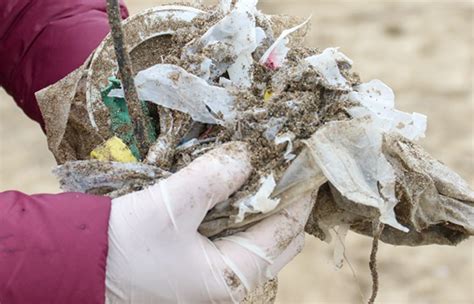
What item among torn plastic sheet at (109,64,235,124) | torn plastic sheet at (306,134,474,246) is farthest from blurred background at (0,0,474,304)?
torn plastic sheet at (109,64,235,124)

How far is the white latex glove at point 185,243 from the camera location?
37.8 inches

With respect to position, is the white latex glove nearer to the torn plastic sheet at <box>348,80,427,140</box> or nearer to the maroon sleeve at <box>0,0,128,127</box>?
the torn plastic sheet at <box>348,80,427,140</box>

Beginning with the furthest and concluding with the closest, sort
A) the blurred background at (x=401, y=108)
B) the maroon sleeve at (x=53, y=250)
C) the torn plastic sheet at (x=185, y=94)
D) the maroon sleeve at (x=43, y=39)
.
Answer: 1. the blurred background at (x=401, y=108)
2. the maroon sleeve at (x=43, y=39)
3. the torn plastic sheet at (x=185, y=94)
4. the maroon sleeve at (x=53, y=250)

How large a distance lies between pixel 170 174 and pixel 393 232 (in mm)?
345

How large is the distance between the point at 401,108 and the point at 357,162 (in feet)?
7.91

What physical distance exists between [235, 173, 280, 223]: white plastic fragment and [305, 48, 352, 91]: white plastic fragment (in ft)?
0.49

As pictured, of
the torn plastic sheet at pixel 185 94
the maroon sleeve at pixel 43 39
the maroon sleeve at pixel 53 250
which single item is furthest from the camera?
the maroon sleeve at pixel 43 39

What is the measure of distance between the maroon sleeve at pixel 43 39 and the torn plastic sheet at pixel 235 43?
306 millimetres

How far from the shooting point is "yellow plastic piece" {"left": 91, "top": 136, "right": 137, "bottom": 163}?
1.05 meters

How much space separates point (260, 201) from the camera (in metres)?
0.97

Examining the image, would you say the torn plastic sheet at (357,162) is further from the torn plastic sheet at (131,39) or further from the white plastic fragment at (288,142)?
the torn plastic sheet at (131,39)

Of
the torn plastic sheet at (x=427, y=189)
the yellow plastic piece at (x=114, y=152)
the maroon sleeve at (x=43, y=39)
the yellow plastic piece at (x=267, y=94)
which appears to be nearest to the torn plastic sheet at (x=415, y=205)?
the torn plastic sheet at (x=427, y=189)

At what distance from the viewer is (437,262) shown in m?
2.64

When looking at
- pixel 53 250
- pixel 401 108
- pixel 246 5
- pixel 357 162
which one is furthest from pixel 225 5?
pixel 401 108
